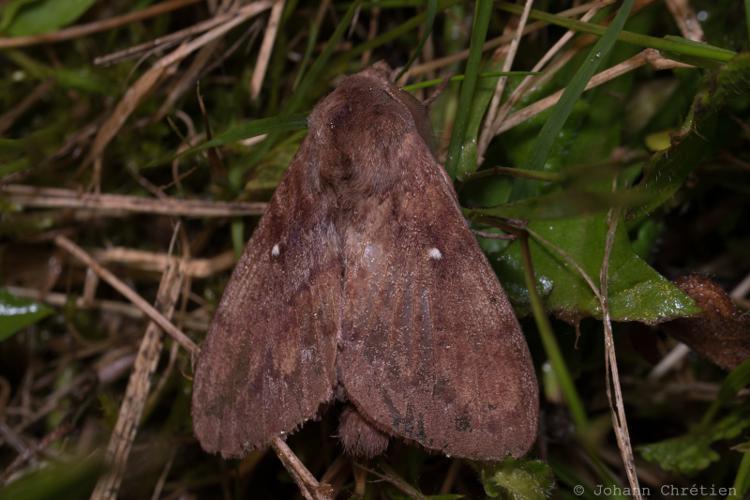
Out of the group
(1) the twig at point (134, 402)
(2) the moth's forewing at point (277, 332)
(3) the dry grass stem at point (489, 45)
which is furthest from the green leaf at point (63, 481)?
(3) the dry grass stem at point (489, 45)

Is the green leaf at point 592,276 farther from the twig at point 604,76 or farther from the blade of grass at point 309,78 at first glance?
the blade of grass at point 309,78

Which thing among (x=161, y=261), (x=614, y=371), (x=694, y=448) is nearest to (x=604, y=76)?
(x=614, y=371)

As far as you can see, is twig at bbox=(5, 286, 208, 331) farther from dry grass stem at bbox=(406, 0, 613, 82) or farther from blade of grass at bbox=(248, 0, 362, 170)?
dry grass stem at bbox=(406, 0, 613, 82)

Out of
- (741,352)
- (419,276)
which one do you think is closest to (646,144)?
(741,352)

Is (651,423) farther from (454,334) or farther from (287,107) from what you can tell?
(287,107)

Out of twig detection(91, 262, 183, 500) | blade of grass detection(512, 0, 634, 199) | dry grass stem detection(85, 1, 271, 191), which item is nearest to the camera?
blade of grass detection(512, 0, 634, 199)

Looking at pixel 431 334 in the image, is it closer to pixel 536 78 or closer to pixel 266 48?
pixel 536 78

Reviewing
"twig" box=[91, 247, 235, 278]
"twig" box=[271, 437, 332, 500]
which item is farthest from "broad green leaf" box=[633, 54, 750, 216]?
"twig" box=[91, 247, 235, 278]
